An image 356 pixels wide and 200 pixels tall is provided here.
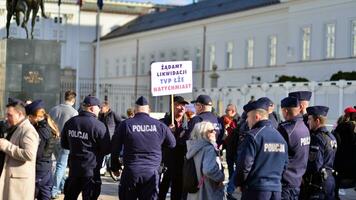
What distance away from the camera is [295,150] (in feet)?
30.2

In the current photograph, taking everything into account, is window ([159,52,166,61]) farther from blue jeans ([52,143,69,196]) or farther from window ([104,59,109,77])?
blue jeans ([52,143,69,196])

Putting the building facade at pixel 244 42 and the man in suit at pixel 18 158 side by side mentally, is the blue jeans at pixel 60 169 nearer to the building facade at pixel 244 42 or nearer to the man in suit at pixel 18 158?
the man in suit at pixel 18 158

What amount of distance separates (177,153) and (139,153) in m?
2.37

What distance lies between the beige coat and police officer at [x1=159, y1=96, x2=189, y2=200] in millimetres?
3794

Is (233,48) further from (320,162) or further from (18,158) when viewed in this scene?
(18,158)

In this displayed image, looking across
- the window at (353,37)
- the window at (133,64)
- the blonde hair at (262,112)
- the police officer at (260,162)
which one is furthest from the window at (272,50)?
the police officer at (260,162)

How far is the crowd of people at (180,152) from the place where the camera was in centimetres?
834

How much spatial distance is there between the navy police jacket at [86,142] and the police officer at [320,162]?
2.71 metres

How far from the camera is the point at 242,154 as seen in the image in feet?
26.9

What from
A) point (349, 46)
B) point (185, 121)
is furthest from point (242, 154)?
point (349, 46)

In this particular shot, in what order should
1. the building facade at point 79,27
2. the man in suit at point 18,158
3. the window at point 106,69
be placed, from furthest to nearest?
the window at point 106,69, the building facade at point 79,27, the man in suit at point 18,158

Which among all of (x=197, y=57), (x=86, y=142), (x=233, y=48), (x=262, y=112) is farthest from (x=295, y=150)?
(x=197, y=57)

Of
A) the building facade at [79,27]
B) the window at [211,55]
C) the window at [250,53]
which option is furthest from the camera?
the building facade at [79,27]

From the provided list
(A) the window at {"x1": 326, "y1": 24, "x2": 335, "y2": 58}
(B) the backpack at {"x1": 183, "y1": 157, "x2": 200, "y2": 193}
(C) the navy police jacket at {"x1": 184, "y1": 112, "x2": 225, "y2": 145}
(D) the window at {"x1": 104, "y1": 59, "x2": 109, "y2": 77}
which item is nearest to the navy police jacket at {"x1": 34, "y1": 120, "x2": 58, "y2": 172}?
(B) the backpack at {"x1": 183, "y1": 157, "x2": 200, "y2": 193}
